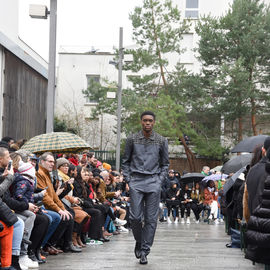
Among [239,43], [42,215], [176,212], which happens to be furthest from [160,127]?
[42,215]

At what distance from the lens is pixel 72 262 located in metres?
9.80

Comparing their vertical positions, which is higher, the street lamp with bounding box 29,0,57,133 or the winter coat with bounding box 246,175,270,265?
the street lamp with bounding box 29,0,57,133

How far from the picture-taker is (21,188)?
9.07m

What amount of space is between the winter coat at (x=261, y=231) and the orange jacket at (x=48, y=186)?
17.0 feet

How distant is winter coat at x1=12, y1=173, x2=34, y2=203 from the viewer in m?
9.02

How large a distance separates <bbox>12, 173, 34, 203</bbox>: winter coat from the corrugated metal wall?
15.1m

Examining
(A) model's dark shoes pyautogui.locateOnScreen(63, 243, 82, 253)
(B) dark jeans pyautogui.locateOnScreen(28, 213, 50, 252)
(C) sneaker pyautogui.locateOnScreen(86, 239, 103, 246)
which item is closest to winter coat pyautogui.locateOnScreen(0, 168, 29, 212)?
(B) dark jeans pyautogui.locateOnScreen(28, 213, 50, 252)

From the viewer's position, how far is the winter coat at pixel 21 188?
902cm

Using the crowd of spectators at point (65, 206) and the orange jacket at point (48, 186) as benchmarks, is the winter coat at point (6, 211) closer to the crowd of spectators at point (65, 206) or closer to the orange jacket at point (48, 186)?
the crowd of spectators at point (65, 206)

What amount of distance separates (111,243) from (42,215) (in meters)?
3.80

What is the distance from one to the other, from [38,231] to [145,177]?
1802mm

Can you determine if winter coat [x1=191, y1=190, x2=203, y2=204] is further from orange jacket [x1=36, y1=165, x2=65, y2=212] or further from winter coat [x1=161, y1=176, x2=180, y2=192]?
orange jacket [x1=36, y1=165, x2=65, y2=212]

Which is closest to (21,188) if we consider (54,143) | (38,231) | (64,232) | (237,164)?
(38,231)

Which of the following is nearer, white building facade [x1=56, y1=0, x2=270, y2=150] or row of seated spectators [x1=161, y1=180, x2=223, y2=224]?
row of seated spectators [x1=161, y1=180, x2=223, y2=224]
